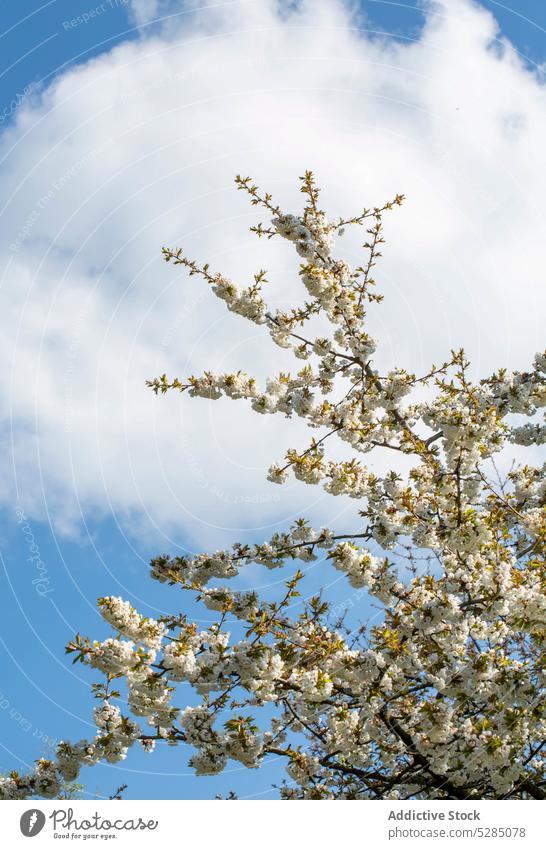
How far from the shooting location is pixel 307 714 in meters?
7.15

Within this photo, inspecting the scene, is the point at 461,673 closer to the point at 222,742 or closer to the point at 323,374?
the point at 222,742

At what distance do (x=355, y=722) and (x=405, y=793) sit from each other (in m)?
1.51
